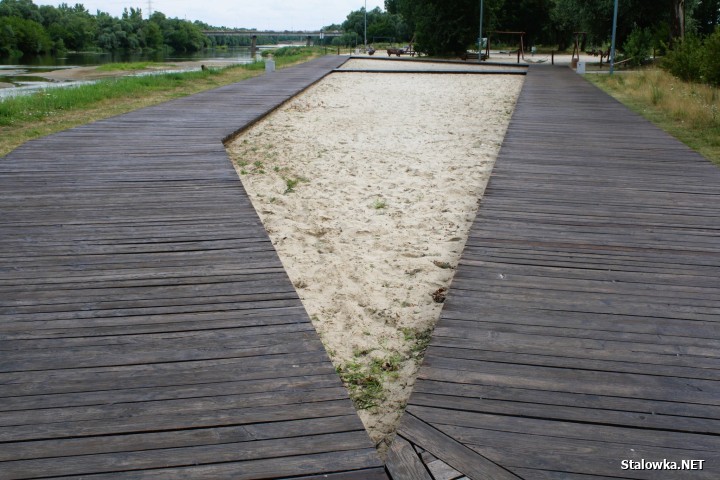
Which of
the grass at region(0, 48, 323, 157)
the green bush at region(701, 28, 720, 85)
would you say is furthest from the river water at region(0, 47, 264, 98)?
the green bush at region(701, 28, 720, 85)

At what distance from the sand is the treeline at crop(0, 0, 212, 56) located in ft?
158

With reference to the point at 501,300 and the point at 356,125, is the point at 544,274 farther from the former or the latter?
the point at 356,125

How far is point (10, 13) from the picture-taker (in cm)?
6112

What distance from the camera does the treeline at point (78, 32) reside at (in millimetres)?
53125

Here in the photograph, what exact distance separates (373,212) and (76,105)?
27.6ft

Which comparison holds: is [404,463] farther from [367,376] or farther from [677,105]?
[677,105]

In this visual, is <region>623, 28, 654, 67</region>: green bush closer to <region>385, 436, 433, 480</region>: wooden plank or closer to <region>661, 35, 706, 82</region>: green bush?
<region>661, 35, 706, 82</region>: green bush

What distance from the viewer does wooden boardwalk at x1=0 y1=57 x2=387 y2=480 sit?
7.29ft

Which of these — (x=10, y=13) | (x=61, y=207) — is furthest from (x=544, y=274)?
(x=10, y=13)

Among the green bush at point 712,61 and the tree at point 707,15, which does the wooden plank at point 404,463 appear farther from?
the tree at point 707,15

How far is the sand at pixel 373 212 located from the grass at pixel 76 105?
280 cm

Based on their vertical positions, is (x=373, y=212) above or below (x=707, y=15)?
below

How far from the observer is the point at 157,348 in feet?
9.58

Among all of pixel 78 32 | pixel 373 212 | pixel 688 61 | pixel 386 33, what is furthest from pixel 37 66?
pixel 373 212
